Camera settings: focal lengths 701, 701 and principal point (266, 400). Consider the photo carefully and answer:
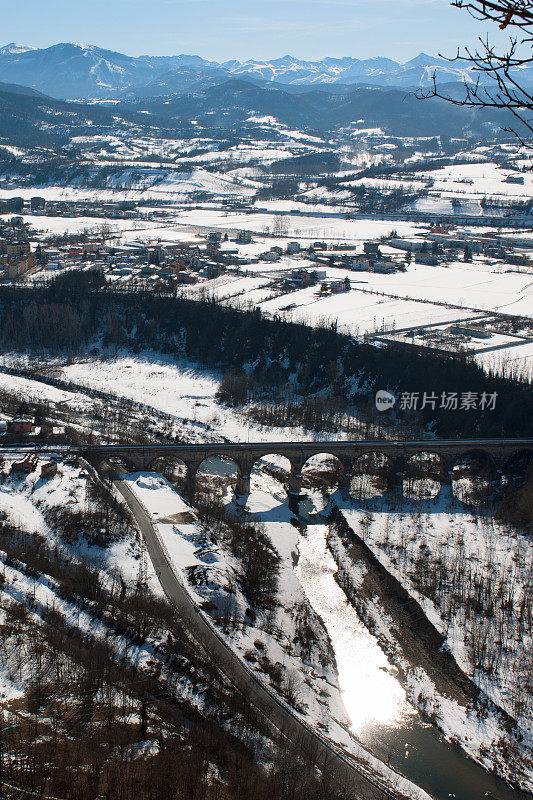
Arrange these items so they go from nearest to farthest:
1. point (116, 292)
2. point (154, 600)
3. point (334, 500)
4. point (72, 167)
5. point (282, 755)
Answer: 1. point (282, 755)
2. point (154, 600)
3. point (334, 500)
4. point (116, 292)
5. point (72, 167)

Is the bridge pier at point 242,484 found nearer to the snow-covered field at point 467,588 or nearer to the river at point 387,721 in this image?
the snow-covered field at point 467,588

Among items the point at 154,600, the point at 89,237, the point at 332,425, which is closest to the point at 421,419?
the point at 332,425

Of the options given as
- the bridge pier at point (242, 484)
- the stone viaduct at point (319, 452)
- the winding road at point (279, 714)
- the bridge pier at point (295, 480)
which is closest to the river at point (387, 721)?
the winding road at point (279, 714)

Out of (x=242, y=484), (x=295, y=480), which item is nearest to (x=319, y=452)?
(x=295, y=480)

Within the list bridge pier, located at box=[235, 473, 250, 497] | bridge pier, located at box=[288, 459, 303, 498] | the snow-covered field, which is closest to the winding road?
the snow-covered field

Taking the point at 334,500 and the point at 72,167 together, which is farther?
the point at 72,167

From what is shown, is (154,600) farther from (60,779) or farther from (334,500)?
(334,500)

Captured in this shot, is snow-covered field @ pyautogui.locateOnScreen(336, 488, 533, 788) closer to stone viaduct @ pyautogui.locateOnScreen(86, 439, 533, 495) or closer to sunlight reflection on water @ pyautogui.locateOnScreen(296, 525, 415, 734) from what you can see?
sunlight reflection on water @ pyautogui.locateOnScreen(296, 525, 415, 734)
